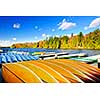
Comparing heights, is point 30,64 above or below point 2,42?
below

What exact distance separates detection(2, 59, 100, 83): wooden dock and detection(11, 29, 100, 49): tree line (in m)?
0.20

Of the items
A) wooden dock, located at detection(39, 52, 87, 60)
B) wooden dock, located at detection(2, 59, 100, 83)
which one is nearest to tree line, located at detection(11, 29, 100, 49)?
wooden dock, located at detection(39, 52, 87, 60)

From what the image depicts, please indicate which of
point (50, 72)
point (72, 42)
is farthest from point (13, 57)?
point (72, 42)

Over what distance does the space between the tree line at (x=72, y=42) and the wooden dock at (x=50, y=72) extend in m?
0.20

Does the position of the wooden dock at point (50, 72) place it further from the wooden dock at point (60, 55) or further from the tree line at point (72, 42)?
the tree line at point (72, 42)

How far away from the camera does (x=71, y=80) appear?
2816 mm

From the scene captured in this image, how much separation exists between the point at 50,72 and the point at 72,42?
47 centimetres

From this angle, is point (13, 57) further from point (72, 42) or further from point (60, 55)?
point (72, 42)

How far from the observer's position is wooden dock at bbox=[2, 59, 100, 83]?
112 inches

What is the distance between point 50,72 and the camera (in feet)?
9.43
